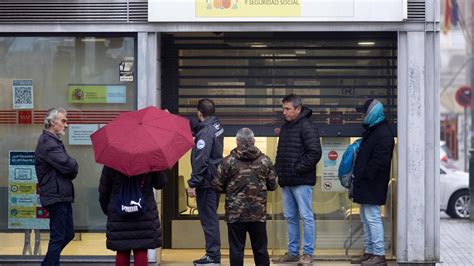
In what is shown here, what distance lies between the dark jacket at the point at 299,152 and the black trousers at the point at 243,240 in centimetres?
130

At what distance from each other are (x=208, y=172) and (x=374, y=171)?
6.14ft

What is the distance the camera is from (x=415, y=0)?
11.3 metres

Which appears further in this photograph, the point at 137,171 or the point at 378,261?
the point at 378,261

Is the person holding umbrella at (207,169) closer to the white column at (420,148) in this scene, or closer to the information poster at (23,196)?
the information poster at (23,196)

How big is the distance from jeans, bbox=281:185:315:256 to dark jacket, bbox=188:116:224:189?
934 mm

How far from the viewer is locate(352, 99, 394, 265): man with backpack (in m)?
11.3

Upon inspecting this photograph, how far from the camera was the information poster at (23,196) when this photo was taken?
38.0 ft

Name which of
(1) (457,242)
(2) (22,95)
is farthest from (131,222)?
(1) (457,242)

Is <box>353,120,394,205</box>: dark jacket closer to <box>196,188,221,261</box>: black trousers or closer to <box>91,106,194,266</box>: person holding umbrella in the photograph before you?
<box>196,188,221,261</box>: black trousers

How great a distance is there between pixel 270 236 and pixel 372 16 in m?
3.05

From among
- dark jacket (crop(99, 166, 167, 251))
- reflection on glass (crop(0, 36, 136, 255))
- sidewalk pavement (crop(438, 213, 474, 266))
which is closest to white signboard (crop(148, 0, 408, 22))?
reflection on glass (crop(0, 36, 136, 255))

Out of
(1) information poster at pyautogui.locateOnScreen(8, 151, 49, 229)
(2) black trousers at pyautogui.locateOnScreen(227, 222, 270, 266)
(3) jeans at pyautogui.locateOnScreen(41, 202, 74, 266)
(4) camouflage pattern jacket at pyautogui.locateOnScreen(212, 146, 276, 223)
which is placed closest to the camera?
(4) camouflage pattern jacket at pyautogui.locateOnScreen(212, 146, 276, 223)

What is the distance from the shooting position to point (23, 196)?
38.1ft

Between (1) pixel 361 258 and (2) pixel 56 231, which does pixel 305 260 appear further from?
(2) pixel 56 231
